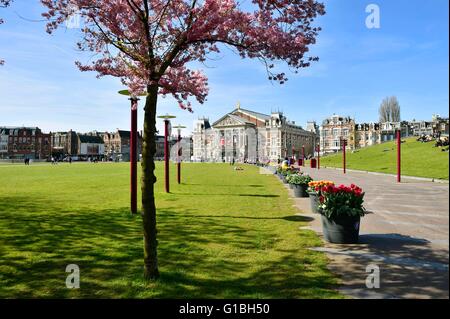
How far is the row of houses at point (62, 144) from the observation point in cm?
13700

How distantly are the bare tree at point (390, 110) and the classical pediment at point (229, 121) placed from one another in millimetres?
52239

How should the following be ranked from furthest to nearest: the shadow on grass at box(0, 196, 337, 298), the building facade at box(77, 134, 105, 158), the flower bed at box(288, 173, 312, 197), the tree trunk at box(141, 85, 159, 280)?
the building facade at box(77, 134, 105, 158), the flower bed at box(288, 173, 312, 197), the tree trunk at box(141, 85, 159, 280), the shadow on grass at box(0, 196, 337, 298)

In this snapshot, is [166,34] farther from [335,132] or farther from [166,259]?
[335,132]

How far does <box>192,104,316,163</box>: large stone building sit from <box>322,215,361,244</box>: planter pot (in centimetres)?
12379

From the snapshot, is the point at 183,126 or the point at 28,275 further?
the point at 183,126

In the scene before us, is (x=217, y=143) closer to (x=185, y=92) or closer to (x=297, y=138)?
(x=297, y=138)

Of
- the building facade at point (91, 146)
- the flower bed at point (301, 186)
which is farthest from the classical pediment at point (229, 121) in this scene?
the flower bed at point (301, 186)

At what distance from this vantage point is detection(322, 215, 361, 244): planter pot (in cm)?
844

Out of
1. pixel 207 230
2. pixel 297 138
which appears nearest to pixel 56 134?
pixel 297 138

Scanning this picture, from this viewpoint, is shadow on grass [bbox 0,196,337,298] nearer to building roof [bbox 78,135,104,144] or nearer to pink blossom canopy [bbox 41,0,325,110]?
pink blossom canopy [bbox 41,0,325,110]

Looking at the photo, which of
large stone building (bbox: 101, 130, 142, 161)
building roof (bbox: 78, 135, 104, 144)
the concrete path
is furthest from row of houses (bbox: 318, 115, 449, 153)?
the concrete path

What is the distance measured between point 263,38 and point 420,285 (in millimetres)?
4992

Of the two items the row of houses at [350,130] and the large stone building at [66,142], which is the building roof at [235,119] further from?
the large stone building at [66,142]
